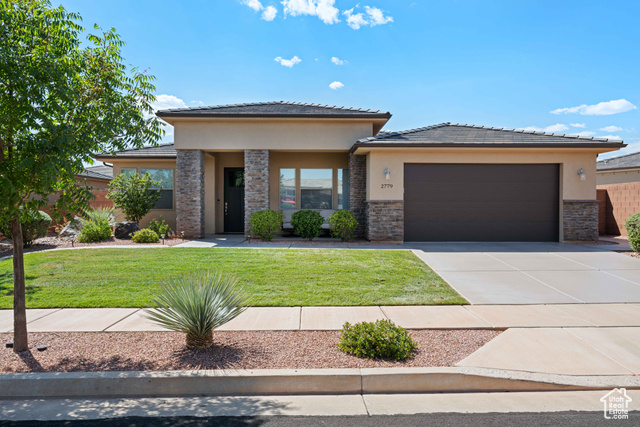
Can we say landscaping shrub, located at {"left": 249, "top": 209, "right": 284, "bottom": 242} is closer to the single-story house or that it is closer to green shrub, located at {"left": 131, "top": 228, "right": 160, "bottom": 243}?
the single-story house

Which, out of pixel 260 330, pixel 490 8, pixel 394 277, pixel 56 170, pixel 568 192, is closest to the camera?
pixel 56 170

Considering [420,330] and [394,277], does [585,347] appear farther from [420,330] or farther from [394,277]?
[394,277]

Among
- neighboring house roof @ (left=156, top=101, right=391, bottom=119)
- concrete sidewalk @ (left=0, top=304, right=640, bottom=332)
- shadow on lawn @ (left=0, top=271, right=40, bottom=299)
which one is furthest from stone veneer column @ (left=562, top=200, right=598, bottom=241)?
shadow on lawn @ (left=0, top=271, right=40, bottom=299)

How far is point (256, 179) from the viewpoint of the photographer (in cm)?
1392

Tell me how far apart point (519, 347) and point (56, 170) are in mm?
5267

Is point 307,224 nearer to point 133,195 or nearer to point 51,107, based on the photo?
point 133,195

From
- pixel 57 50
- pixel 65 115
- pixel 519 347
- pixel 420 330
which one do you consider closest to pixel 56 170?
pixel 65 115

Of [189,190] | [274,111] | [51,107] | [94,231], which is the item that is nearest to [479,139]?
[274,111]

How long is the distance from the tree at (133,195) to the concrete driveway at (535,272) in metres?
9.94

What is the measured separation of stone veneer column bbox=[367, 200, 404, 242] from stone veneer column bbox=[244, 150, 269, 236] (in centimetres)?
378

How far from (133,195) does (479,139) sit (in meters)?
12.2

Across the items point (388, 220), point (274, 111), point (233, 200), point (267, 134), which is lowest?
point (388, 220)

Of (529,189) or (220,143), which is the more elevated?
(220,143)

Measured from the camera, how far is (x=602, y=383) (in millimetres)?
3812
